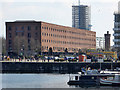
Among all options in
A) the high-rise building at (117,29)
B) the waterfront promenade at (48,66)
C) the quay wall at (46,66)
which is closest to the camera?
the waterfront promenade at (48,66)

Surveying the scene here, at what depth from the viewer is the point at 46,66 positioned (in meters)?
119

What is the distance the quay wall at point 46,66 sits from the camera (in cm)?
11775

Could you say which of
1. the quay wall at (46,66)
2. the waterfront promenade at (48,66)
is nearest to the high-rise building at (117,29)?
the waterfront promenade at (48,66)

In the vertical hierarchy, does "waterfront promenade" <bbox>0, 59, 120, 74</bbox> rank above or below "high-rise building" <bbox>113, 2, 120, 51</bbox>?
below

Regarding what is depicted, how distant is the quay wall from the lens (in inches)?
4636

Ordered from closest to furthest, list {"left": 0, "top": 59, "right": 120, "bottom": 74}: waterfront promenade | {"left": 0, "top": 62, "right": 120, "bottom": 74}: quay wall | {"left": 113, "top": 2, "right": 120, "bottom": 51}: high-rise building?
{"left": 0, "top": 59, "right": 120, "bottom": 74}: waterfront promenade → {"left": 0, "top": 62, "right": 120, "bottom": 74}: quay wall → {"left": 113, "top": 2, "right": 120, "bottom": 51}: high-rise building

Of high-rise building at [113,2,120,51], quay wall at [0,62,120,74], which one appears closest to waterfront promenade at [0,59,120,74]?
quay wall at [0,62,120,74]

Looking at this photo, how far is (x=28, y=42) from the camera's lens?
16975 cm

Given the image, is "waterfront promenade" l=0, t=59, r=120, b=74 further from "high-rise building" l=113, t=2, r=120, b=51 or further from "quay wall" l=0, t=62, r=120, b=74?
"high-rise building" l=113, t=2, r=120, b=51

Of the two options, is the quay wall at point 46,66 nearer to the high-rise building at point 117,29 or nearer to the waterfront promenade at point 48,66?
the waterfront promenade at point 48,66

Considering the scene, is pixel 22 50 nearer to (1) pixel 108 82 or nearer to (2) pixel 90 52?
(2) pixel 90 52

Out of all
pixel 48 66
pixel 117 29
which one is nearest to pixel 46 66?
pixel 48 66

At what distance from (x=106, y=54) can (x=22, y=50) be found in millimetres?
37174

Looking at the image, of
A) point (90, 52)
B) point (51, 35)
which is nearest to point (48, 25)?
point (51, 35)
